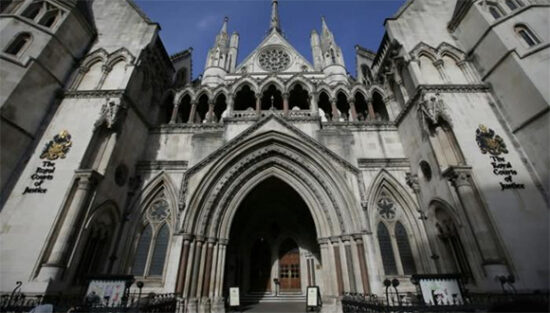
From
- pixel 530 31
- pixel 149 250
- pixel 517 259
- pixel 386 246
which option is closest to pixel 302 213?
pixel 386 246

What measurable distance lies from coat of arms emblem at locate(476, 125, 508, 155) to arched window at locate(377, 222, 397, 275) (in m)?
5.22

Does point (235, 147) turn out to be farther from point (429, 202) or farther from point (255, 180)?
point (429, 202)

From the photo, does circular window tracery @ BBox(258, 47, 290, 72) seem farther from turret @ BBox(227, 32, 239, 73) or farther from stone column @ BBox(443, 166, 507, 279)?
stone column @ BBox(443, 166, 507, 279)

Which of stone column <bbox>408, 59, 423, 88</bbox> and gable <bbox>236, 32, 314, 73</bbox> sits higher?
gable <bbox>236, 32, 314, 73</bbox>

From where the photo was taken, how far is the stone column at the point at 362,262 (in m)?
9.56

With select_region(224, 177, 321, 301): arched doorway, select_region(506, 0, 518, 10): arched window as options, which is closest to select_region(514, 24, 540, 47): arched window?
select_region(506, 0, 518, 10): arched window

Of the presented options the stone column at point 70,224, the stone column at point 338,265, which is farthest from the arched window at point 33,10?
the stone column at point 338,265

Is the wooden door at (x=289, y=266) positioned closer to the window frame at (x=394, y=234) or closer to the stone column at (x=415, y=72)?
the window frame at (x=394, y=234)

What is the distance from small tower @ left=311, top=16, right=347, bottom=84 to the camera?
69.9ft

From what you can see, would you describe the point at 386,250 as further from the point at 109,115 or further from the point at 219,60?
the point at 219,60

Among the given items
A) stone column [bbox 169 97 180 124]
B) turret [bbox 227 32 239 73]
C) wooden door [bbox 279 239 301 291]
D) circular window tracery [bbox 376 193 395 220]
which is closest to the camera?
circular window tracery [bbox 376 193 395 220]

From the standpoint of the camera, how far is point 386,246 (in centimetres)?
1097

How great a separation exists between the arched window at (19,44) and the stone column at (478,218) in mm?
18500

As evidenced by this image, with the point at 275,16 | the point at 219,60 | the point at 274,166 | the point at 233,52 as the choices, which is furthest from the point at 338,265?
the point at 275,16
